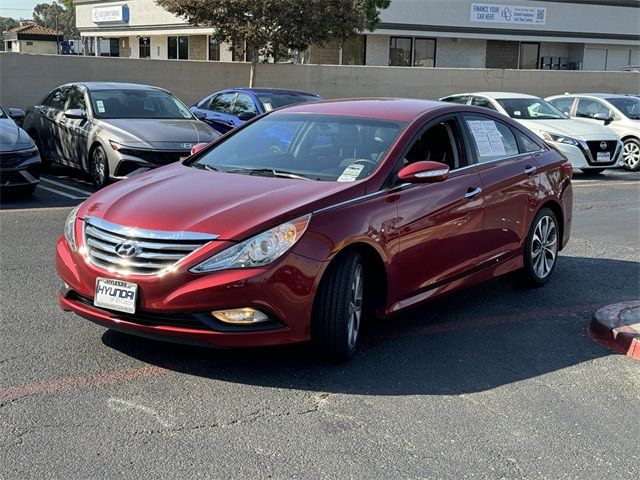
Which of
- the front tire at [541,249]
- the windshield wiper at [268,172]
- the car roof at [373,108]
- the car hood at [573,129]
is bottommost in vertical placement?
the front tire at [541,249]

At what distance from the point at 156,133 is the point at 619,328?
7.04 meters

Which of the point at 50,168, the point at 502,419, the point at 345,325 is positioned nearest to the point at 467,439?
the point at 502,419

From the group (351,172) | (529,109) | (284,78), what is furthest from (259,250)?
(284,78)

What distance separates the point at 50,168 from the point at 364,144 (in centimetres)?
920

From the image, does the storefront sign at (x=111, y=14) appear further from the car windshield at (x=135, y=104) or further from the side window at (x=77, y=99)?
the car windshield at (x=135, y=104)

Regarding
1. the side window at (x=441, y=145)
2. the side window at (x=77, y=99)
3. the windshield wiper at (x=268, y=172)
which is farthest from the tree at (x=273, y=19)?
the windshield wiper at (x=268, y=172)

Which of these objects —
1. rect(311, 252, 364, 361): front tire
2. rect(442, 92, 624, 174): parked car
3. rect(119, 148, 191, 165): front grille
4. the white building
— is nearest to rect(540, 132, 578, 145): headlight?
rect(442, 92, 624, 174): parked car

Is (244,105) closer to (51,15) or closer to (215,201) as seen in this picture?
(215,201)

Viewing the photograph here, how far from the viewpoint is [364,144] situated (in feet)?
17.0

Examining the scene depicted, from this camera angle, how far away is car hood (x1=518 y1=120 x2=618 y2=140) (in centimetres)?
1437

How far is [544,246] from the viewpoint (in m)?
6.54

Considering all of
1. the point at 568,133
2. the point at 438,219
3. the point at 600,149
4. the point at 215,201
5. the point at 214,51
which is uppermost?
the point at 214,51

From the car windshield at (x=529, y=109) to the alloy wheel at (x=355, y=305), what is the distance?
1130 centimetres

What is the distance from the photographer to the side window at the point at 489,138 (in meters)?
5.80
